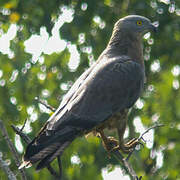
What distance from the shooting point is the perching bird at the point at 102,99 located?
4.92m

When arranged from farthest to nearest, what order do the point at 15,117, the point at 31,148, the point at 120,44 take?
1. the point at 15,117
2. the point at 120,44
3. the point at 31,148

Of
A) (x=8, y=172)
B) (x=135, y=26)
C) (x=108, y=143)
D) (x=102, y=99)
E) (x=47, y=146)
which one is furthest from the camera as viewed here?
(x=135, y=26)

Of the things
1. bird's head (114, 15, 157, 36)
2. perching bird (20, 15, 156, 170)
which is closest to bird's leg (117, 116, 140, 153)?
perching bird (20, 15, 156, 170)

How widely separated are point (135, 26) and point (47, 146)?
2.19 m

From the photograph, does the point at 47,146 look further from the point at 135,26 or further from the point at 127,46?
the point at 135,26

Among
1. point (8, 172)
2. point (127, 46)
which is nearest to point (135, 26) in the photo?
point (127, 46)

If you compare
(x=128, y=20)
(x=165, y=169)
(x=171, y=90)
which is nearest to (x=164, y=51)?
(x=171, y=90)

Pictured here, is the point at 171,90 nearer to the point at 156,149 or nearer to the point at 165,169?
the point at 156,149

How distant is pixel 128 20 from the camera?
6473mm

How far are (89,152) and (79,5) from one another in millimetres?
2038

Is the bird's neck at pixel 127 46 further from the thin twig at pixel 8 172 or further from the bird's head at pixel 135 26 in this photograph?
the thin twig at pixel 8 172

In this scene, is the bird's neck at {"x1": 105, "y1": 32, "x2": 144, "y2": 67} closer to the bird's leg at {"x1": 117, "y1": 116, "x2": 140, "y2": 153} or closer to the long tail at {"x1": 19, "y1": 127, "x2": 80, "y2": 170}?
the bird's leg at {"x1": 117, "y1": 116, "x2": 140, "y2": 153}

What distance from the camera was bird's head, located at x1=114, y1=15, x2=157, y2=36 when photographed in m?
6.40

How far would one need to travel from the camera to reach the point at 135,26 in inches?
253
